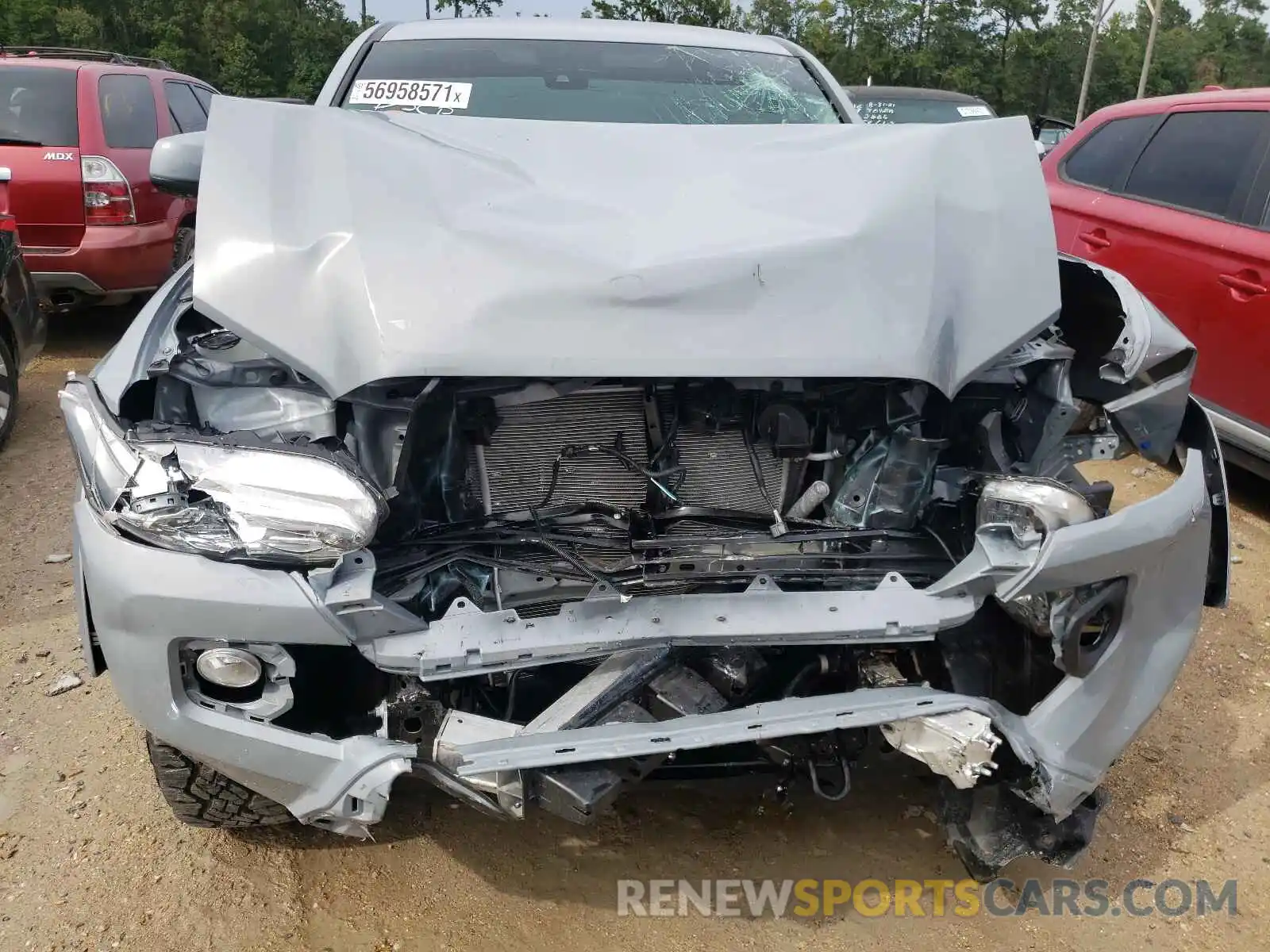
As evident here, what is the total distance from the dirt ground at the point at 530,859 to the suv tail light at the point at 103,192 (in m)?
3.86

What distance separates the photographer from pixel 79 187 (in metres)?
5.80

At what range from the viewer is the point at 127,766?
259cm

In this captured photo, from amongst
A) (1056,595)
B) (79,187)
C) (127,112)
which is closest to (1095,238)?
(1056,595)

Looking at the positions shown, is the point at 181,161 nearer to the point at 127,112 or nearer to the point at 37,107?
the point at 37,107

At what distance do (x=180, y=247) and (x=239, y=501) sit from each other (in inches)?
212

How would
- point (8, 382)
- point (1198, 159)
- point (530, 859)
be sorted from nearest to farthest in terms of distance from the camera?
point (530, 859) < point (1198, 159) < point (8, 382)

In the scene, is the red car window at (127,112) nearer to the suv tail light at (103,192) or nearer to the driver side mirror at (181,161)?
the suv tail light at (103,192)

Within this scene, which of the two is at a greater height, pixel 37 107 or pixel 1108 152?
pixel 37 107

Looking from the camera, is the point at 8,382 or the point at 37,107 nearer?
the point at 8,382

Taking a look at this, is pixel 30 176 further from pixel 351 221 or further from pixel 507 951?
pixel 507 951

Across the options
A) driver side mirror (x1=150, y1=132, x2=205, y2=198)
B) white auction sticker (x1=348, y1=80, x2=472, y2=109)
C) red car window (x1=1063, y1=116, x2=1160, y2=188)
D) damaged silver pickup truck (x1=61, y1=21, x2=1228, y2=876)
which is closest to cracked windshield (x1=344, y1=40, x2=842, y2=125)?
white auction sticker (x1=348, y1=80, x2=472, y2=109)

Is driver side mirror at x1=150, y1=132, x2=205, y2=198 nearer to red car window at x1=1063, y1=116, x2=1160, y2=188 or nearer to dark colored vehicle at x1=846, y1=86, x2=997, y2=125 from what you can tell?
red car window at x1=1063, y1=116, x2=1160, y2=188

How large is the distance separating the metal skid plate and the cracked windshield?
6.13ft

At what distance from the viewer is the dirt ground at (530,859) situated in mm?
2141
